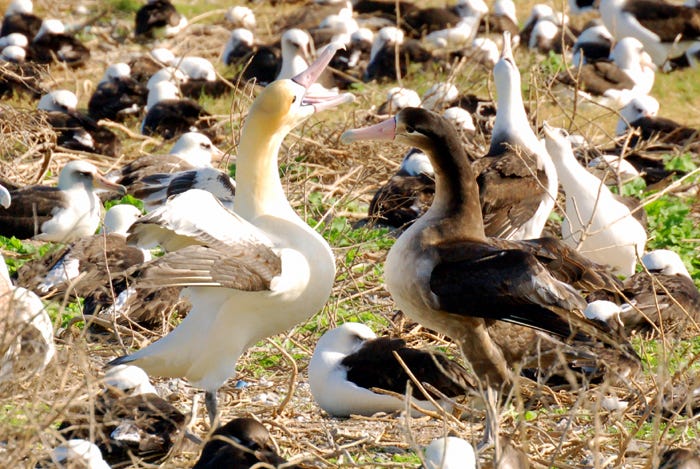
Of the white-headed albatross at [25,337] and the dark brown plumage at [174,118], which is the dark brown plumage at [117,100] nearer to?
the dark brown plumage at [174,118]

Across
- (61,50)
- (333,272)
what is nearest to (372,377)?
(333,272)

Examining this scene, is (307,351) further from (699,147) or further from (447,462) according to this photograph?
(699,147)

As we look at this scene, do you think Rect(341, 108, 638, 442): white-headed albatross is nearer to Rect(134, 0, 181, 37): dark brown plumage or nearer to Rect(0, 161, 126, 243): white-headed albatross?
Rect(0, 161, 126, 243): white-headed albatross

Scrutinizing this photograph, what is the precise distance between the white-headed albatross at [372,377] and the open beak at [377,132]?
1.01m

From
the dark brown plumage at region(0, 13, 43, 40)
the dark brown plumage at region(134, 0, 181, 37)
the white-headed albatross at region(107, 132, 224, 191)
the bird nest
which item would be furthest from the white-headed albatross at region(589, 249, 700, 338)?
the dark brown plumage at region(0, 13, 43, 40)

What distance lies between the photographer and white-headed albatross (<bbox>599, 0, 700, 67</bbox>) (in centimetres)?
1666

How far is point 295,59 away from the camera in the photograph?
14914 mm

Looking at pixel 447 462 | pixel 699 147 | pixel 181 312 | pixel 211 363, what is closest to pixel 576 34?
pixel 699 147

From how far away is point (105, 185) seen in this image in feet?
33.7

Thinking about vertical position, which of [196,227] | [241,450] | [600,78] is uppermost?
[196,227]

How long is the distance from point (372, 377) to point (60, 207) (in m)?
4.22

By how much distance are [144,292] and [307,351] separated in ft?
3.63

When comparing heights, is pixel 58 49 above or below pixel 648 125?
below

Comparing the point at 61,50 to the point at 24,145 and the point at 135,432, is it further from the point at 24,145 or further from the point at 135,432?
the point at 135,432
